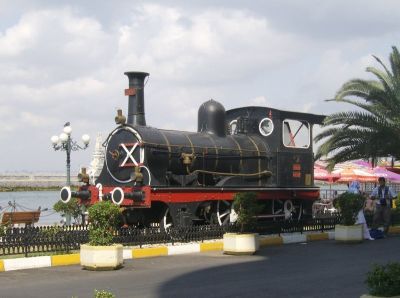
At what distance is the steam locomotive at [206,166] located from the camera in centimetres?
1542

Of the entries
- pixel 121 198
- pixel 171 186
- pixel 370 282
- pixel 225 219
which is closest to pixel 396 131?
pixel 225 219

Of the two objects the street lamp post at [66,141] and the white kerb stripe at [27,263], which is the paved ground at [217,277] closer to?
the white kerb stripe at [27,263]

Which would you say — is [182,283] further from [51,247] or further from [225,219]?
[225,219]

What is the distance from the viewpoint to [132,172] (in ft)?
51.3

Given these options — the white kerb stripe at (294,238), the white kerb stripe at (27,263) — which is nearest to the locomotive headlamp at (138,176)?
the white kerb stripe at (27,263)

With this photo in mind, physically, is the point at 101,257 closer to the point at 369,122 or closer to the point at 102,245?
the point at 102,245

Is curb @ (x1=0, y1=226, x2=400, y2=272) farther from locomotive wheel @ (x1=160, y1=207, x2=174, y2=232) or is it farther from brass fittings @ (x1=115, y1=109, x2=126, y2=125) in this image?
brass fittings @ (x1=115, y1=109, x2=126, y2=125)

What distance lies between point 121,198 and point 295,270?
5153 mm

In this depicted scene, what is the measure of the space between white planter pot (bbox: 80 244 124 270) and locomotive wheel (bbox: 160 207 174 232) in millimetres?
4259

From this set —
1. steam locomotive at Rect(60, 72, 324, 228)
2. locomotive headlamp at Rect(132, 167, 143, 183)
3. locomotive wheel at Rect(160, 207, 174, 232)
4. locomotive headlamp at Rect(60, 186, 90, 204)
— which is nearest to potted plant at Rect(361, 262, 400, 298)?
steam locomotive at Rect(60, 72, 324, 228)

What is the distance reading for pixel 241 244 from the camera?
43.4 feet

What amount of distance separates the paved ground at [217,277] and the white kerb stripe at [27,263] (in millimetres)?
278

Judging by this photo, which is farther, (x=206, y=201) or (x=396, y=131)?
(x=396, y=131)

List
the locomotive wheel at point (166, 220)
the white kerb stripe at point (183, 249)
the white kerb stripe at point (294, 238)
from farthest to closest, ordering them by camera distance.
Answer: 1. the white kerb stripe at point (294, 238)
2. the locomotive wheel at point (166, 220)
3. the white kerb stripe at point (183, 249)
